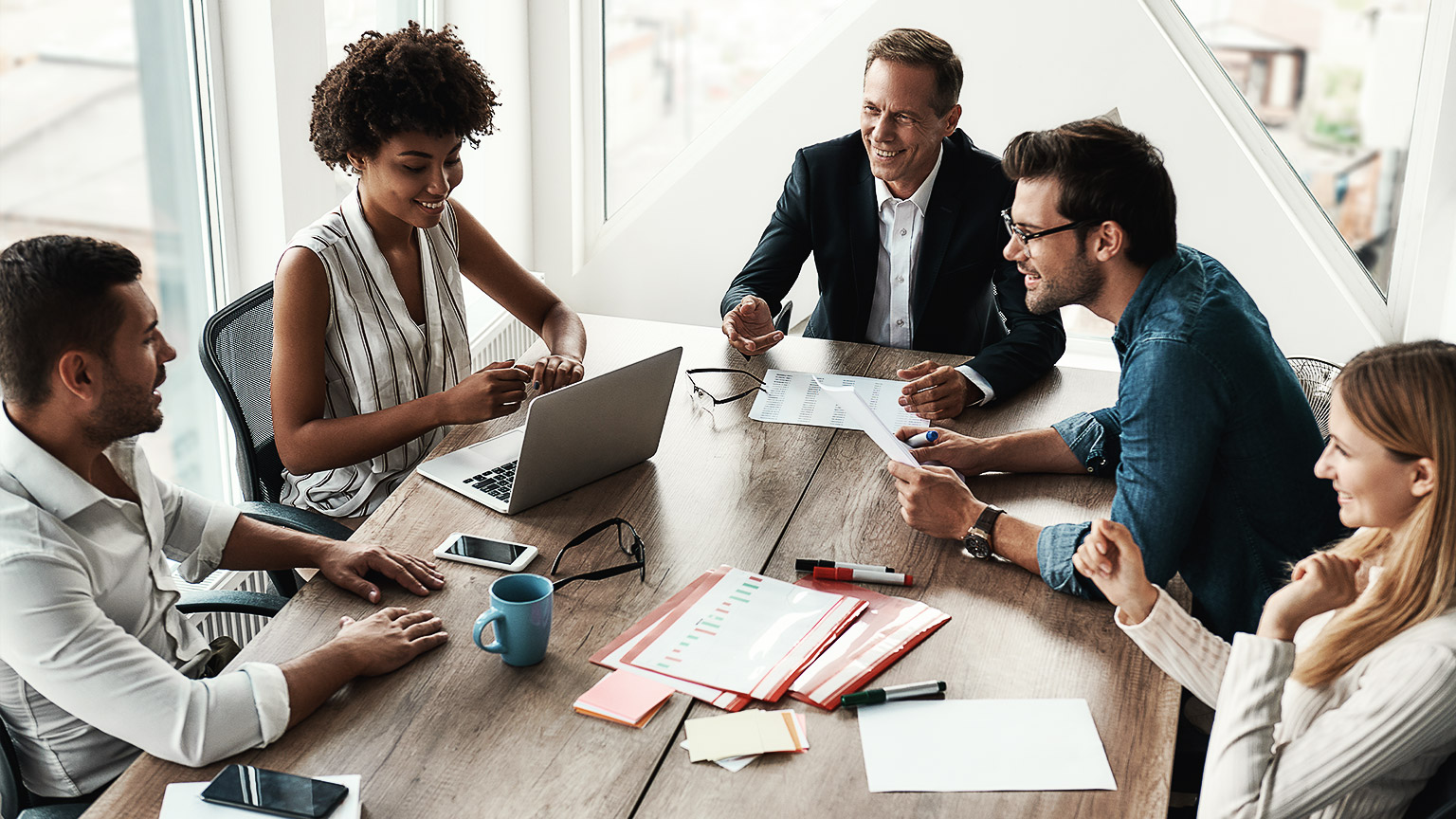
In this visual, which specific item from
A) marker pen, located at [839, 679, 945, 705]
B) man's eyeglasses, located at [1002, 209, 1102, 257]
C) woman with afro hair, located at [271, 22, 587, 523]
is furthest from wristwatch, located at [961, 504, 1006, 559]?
woman with afro hair, located at [271, 22, 587, 523]

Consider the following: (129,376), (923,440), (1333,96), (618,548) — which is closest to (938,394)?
(923,440)

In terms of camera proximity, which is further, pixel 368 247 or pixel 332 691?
pixel 368 247

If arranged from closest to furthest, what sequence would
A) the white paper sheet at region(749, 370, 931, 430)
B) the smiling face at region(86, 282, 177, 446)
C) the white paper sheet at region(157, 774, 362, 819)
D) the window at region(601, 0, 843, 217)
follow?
the white paper sheet at region(157, 774, 362, 819) < the smiling face at region(86, 282, 177, 446) < the white paper sheet at region(749, 370, 931, 430) < the window at region(601, 0, 843, 217)

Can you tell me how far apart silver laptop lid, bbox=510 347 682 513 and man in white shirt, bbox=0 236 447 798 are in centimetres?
27

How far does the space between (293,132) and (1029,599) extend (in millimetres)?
2027

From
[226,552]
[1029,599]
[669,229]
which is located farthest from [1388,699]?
[669,229]

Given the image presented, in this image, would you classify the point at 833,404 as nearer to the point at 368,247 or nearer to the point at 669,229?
the point at 368,247

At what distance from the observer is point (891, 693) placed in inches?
53.2

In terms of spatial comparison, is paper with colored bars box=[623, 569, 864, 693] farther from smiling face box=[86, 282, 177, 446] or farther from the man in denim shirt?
smiling face box=[86, 282, 177, 446]

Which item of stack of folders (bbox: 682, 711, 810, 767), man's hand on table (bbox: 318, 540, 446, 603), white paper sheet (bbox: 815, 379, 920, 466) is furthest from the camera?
white paper sheet (bbox: 815, 379, 920, 466)

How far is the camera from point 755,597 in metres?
1.55

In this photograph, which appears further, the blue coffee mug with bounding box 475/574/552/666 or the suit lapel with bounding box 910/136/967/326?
the suit lapel with bounding box 910/136/967/326

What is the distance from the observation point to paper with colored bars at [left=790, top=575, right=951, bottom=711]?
137 cm

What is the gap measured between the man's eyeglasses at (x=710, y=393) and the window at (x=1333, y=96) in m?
2.19
